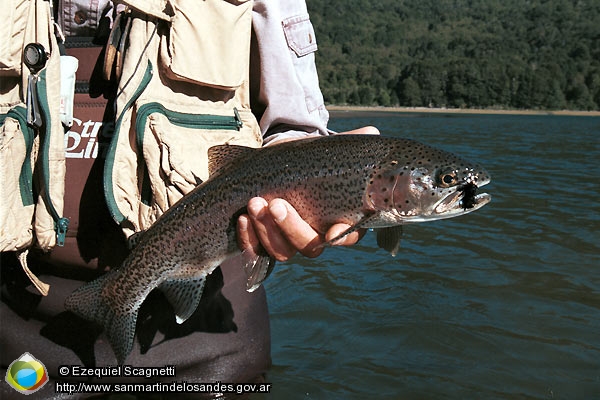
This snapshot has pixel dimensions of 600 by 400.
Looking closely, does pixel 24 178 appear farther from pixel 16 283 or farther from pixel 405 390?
pixel 405 390

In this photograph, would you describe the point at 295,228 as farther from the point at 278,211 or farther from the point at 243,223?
the point at 243,223

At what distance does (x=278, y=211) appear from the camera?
8.53 ft

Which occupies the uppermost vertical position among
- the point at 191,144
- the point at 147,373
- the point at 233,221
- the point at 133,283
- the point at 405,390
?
the point at 191,144

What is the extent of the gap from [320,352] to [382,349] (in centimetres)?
64

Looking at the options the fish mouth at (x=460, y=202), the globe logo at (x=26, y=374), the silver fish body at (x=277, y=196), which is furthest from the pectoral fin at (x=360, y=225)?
the globe logo at (x=26, y=374)

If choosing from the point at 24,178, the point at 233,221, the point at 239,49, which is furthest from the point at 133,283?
the point at 239,49

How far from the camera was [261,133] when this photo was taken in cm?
342

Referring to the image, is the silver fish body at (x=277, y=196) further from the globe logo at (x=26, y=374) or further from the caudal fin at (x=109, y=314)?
the globe logo at (x=26, y=374)

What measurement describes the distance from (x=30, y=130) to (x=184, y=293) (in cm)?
110

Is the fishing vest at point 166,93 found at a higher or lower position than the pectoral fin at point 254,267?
higher

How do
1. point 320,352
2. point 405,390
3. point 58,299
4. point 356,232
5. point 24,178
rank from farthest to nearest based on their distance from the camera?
1. point 320,352
2. point 405,390
3. point 58,299
4. point 24,178
5. point 356,232

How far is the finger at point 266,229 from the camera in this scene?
8.77 feet

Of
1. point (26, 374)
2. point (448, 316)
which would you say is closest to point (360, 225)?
point (26, 374)

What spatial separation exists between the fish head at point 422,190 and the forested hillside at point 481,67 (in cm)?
14431
